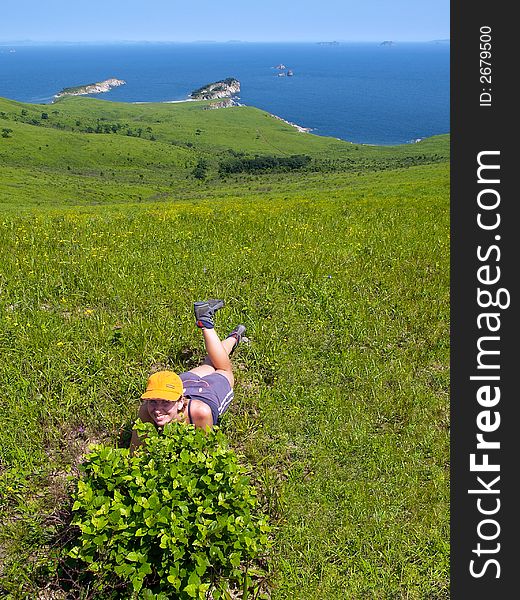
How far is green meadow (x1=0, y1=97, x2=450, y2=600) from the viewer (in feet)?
15.4

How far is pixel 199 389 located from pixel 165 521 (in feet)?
7.76

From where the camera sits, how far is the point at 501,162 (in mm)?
6156

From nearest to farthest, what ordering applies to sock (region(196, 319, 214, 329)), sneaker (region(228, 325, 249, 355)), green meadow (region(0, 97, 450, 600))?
green meadow (region(0, 97, 450, 600)) → sock (region(196, 319, 214, 329)) → sneaker (region(228, 325, 249, 355))

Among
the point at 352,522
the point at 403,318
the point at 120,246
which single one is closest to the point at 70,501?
the point at 352,522

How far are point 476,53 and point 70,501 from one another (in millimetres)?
7234

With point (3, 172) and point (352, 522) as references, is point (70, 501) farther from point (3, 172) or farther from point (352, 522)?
point (3, 172)

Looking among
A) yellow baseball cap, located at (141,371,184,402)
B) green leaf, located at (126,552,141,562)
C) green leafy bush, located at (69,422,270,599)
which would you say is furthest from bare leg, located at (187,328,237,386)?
green leaf, located at (126,552,141,562)

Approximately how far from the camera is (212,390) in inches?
239

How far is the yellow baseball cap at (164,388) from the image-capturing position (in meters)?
4.93

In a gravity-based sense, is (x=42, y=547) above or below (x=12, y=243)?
below

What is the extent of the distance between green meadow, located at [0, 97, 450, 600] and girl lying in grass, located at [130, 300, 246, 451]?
422 mm

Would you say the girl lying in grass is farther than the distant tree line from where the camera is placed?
No

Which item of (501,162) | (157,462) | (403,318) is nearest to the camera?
(157,462)

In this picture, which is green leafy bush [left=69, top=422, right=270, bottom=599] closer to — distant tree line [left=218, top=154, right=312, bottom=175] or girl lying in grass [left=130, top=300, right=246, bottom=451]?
girl lying in grass [left=130, top=300, right=246, bottom=451]
